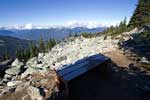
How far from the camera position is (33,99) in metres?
22.9

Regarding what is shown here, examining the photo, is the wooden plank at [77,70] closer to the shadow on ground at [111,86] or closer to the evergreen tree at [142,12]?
the shadow on ground at [111,86]

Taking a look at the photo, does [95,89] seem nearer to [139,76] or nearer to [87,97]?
[87,97]

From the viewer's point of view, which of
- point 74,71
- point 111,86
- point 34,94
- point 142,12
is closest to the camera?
point 74,71

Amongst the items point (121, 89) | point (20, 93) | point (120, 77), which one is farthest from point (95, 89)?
point (20, 93)

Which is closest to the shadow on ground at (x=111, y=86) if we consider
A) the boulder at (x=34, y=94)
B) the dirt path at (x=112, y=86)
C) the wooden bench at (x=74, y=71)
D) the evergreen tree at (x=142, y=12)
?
the dirt path at (x=112, y=86)

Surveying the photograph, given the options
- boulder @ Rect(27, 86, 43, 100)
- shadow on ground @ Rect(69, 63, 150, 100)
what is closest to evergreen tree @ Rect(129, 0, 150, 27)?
shadow on ground @ Rect(69, 63, 150, 100)

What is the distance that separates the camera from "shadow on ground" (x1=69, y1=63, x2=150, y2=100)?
18625 millimetres

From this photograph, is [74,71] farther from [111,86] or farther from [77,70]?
[111,86]

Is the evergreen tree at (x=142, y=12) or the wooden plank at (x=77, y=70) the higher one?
the evergreen tree at (x=142, y=12)

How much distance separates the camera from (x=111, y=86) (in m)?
20.7

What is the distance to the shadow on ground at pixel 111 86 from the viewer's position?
18625 mm

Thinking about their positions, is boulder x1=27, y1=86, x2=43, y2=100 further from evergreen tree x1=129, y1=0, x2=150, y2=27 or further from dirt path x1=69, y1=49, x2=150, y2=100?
evergreen tree x1=129, y1=0, x2=150, y2=27

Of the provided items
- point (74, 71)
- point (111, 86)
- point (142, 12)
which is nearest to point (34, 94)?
point (74, 71)

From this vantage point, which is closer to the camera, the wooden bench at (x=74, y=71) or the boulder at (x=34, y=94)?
the wooden bench at (x=74, y=71)
